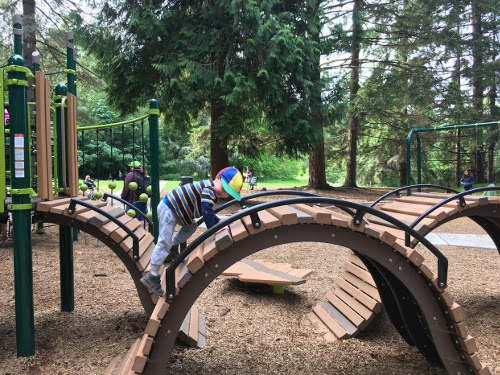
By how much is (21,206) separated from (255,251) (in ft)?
5.98

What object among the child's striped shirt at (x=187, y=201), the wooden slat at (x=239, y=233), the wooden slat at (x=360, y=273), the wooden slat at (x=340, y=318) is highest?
the child's striped shirt at (x=187, y=201)

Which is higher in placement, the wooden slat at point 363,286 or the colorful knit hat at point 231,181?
the colorful knit hat at point 231,181

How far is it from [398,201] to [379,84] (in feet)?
38.0

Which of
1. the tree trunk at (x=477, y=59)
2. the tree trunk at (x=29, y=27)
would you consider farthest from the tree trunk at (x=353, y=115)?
the tree trunk at (x=29, y=27)

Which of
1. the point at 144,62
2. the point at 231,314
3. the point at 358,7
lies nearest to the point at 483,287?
the point at 231,314

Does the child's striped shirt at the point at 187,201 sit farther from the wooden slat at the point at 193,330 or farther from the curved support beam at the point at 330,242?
the wooden slat at the point at 193,330

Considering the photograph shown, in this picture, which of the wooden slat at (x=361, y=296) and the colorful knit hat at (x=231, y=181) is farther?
the wooden slat at (x=361, y=296)

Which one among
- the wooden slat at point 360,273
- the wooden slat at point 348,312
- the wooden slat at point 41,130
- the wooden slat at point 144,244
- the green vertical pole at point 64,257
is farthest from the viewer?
the green vertical pole at point 64,257

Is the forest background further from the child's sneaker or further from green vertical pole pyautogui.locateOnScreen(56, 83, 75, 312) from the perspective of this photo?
the child's sneaker

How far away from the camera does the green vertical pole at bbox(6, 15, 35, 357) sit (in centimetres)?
287

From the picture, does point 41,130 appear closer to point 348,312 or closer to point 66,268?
point 66,268

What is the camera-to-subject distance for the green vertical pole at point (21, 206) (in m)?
2.87

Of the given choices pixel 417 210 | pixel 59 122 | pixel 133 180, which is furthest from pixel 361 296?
pixel 133 180

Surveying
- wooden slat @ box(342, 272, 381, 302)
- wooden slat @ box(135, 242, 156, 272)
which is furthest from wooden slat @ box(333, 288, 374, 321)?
wooden slat @ box(135, 242, 156, 272)
